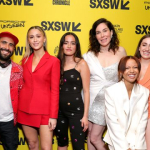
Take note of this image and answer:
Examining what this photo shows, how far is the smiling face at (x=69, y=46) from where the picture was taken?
2.20m

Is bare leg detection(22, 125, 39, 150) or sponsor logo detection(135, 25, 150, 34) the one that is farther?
sponsor logo detection(135, 25, 150, 34)

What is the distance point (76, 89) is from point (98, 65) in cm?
36

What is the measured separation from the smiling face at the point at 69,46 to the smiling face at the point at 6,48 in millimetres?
564

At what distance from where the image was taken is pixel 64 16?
274cm

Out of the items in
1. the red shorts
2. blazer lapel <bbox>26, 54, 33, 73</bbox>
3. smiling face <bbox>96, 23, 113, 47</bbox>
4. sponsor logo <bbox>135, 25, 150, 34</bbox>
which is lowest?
the red shorts

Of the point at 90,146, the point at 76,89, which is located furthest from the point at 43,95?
the point at 90,146

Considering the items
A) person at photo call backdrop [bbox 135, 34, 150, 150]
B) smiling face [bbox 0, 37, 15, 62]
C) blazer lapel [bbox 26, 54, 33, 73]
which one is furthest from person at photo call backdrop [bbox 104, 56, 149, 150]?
smiling face [bbox 0, 37, 15, 62]

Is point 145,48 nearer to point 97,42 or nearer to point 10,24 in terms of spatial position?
point 97,42

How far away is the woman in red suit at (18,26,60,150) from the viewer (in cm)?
204

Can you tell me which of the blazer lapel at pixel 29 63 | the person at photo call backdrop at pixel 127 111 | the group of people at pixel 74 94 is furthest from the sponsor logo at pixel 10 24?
the person at photo call backdrop at pixel 127 111

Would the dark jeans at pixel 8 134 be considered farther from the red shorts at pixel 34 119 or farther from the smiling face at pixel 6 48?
the smiling face at pixel 6 48

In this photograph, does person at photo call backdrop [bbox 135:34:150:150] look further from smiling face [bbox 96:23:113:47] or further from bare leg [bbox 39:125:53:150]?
bare leg [bbox 39:125:53:150]

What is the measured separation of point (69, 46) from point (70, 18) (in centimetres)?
70

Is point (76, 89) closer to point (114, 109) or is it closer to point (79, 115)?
point (79, 115)
